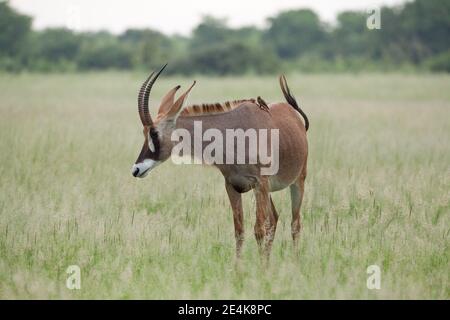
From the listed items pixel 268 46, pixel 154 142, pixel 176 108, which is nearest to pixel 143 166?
pixel 154 142

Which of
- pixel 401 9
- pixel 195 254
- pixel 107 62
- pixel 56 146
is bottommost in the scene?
pixel 195 254

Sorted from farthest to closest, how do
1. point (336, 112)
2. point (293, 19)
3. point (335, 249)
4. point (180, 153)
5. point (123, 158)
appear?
1. point (293, 19)
2. point (336, 112)
3. point (123, 158)
4. point (335, 249)
5. point (180, 153)

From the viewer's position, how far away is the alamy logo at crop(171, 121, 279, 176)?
665 centimetres

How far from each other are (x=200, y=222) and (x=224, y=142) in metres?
1.72

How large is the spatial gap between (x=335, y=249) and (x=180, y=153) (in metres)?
1.79

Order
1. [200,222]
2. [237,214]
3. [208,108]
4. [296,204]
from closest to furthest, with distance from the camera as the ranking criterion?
1. [208,108]
2. [237,214]
3. [296,204]
4. [200,222]

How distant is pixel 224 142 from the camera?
263 inches

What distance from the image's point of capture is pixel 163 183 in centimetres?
993

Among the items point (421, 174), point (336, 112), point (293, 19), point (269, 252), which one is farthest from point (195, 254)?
point (293, 19)

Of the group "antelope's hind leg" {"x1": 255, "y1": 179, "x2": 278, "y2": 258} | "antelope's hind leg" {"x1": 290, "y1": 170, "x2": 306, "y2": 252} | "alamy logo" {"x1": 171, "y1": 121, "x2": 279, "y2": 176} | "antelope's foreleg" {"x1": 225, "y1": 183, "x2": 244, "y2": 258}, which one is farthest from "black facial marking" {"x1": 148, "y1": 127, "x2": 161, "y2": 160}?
"antelope's hind leg" {"x1": 290, "y1": 170, "x2": 306, "y2": 252}

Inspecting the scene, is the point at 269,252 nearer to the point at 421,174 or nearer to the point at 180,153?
the point at 180,153

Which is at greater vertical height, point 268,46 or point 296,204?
point 268,46

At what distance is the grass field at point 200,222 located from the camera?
6281mm

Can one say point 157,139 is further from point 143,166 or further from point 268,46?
point 268,46
